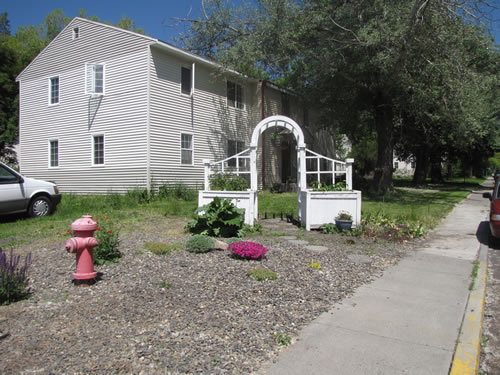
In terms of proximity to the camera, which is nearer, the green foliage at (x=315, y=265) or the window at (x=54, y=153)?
the green foliage at (x=315, y=265)

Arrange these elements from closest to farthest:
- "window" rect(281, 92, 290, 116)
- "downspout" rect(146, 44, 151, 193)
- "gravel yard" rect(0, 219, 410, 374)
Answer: "gravel yard" rect(0, 219, 410, 374), "downspout" rect(146, 44, 151, 193), "window" rect(281, 92, 290, 116)

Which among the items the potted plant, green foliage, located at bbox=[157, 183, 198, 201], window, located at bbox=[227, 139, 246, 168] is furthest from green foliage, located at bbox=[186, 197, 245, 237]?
window, located at bbox=[227, 139, 246, 168]

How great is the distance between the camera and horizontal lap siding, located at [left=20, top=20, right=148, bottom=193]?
51.1ft

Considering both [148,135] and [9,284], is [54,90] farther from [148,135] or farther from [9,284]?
[9,284]

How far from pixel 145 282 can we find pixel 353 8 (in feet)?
46.2

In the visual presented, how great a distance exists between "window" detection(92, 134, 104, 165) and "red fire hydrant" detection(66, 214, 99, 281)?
13104mm

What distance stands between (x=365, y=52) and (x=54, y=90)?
1422cm

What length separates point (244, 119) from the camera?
803 inches

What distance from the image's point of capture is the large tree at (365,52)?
13.6 metres

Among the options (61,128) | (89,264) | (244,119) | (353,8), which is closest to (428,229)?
(89,264)

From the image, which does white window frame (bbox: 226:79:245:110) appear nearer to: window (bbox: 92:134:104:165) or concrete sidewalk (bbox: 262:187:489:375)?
window (bbox: 92:134:104:165)

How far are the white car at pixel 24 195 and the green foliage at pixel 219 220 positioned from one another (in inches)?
206

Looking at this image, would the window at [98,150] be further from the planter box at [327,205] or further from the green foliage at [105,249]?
the green foliage at [105,249]

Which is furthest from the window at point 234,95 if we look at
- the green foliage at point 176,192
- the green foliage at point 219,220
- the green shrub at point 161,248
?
the green shrub at point 161,248
